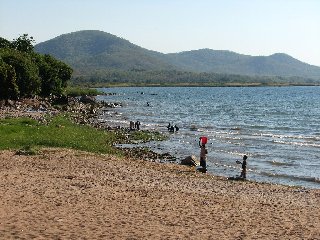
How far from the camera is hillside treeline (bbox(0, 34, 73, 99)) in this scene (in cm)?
7050

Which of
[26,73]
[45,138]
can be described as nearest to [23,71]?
[26,73]

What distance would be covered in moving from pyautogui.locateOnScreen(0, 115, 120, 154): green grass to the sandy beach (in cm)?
409

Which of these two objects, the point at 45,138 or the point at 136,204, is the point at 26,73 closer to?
the point at 45,138

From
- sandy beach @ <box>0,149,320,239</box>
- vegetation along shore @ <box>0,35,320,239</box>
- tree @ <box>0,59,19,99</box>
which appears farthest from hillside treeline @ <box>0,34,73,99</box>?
sandy beach @ <box>0,149,320,239</box>

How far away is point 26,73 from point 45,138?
43038 mm

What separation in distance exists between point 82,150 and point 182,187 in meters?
13.0

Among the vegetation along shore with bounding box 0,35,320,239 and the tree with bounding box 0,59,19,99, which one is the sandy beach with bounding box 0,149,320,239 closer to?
the vegetation along shore with bounding box 0,35,320,239

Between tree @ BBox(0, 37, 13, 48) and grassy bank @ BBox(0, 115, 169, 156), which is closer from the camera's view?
grassy bank @ BBox(0, 115, 169, 156)

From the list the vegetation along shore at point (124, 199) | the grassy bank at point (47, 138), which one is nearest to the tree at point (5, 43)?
the grassy bank at point (47, 138)

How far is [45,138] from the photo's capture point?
1489 inches

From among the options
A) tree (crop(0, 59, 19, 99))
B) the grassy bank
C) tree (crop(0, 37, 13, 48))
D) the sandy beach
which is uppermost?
tree (crop(0, 37, 13, 48))

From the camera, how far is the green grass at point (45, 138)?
3534 cm

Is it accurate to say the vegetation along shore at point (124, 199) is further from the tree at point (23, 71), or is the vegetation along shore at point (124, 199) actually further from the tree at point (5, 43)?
the tree at point (5, 43)

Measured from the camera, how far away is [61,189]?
22.7m
